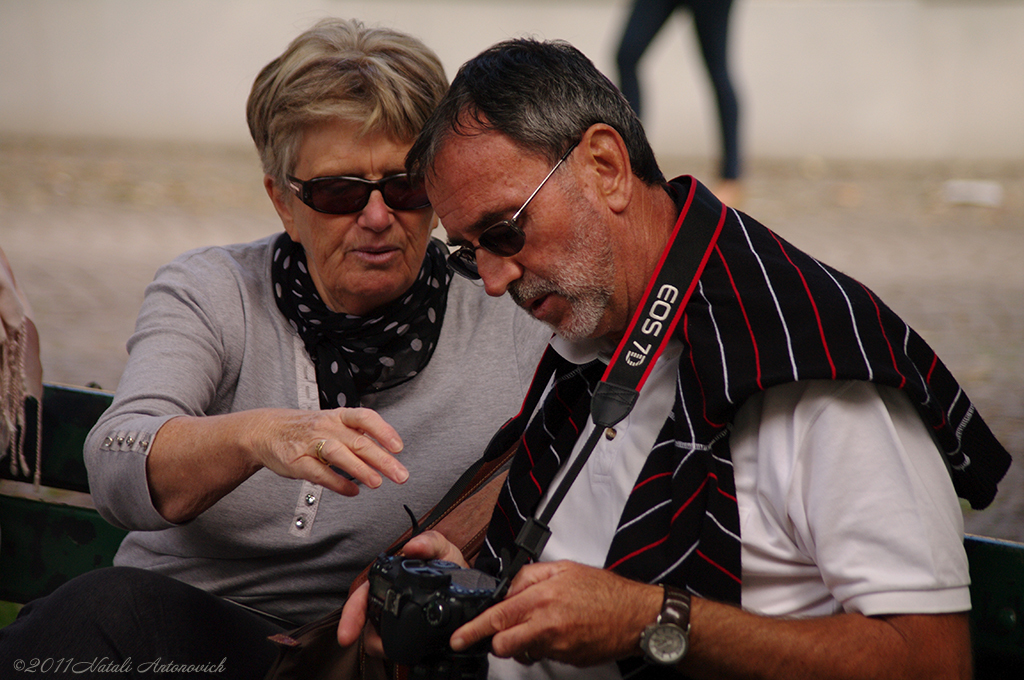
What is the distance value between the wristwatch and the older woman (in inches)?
32.8

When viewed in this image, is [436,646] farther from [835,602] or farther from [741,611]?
[835,602]

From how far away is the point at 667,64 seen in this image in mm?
11852

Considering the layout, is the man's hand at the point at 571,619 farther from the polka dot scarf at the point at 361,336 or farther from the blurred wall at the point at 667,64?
the blurred wall at the point at 667,64

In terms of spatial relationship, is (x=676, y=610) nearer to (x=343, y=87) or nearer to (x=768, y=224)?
(x=343, y=87)

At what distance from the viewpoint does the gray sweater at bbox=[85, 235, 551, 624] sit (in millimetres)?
2506

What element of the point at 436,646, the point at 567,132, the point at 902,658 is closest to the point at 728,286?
the point at 567,132

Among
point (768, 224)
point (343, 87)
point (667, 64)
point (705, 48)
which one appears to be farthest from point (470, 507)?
point (667, 64)

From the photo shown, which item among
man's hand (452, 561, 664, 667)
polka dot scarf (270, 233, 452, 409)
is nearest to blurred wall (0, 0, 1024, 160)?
polka dot scarf (270, 233, 452, 409)

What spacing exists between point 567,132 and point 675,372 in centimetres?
52

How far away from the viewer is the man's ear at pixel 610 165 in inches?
81.3

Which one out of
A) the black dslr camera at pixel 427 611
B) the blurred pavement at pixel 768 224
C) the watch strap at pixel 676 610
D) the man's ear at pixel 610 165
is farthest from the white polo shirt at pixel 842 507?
the blurred pavement at pixel 768 224

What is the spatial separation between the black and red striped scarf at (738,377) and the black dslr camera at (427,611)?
27cm

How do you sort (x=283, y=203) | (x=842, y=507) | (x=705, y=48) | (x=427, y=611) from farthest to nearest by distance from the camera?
(x=705, y=48)
(x=283, y=203)
(x=427, y=611)
(x=842, y=507)

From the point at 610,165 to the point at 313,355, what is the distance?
1044mm
